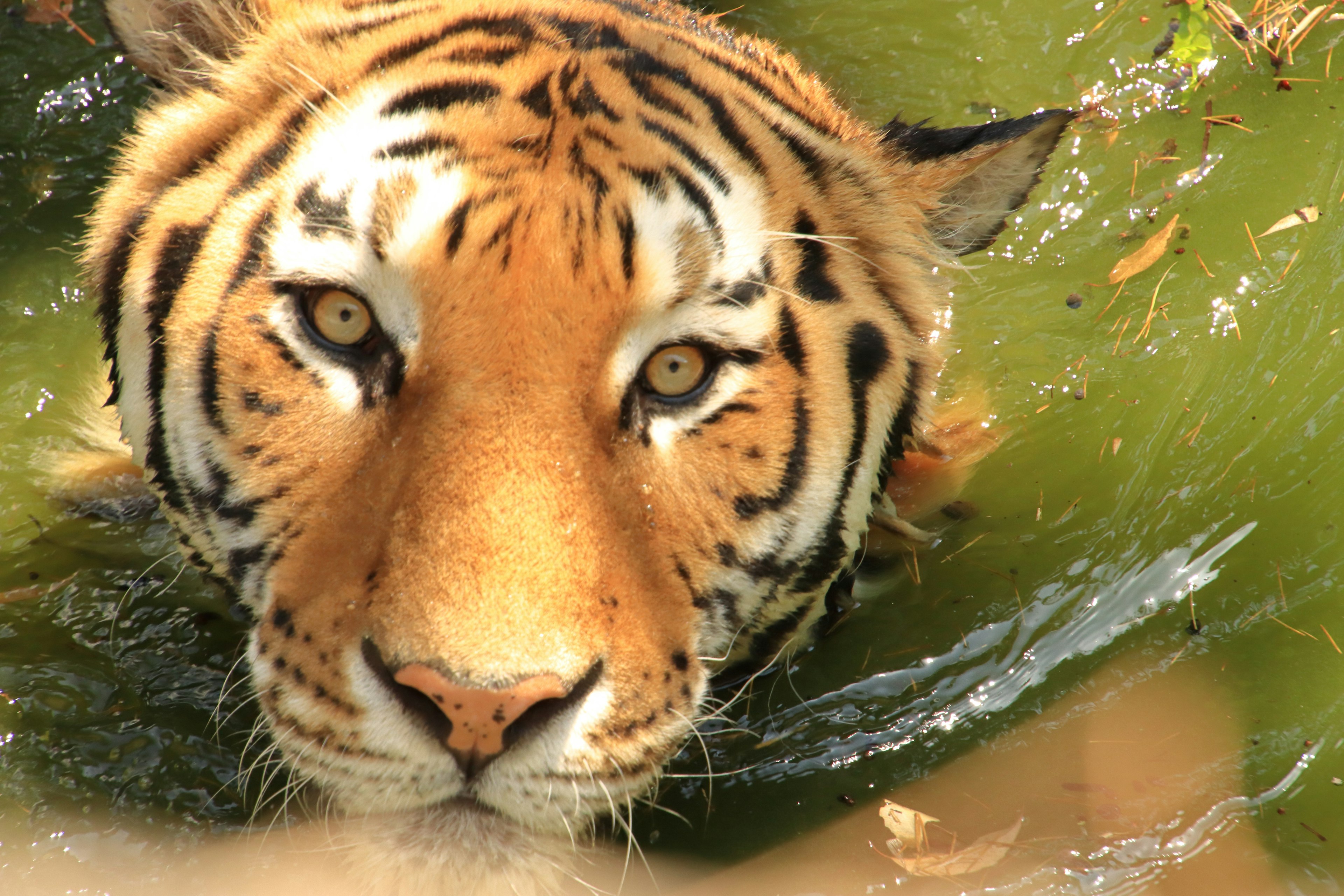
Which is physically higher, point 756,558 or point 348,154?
point 348,154

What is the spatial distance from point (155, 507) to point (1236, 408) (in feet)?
9.06

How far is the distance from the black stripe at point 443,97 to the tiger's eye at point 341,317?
35cm

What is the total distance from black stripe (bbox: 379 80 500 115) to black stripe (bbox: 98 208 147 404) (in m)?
0.54

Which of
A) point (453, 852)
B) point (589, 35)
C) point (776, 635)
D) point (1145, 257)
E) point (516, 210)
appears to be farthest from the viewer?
point (1145, 257)

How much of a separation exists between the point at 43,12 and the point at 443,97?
2.81 m

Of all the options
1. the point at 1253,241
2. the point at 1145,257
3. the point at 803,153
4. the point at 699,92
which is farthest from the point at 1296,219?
the point at 699,92

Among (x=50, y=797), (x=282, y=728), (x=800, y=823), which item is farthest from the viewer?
(x=800, y=823)

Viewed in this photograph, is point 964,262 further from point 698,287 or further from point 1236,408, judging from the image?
point 698,287

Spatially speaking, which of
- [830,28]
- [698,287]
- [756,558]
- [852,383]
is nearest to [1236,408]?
[852,383]

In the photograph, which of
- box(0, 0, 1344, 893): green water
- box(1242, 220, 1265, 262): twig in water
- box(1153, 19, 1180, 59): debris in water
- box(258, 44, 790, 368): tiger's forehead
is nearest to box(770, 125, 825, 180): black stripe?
box(258, 44, 790, 368): tiger's forehead

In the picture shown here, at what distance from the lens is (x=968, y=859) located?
6.95ft

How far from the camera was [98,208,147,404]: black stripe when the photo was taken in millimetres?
2092

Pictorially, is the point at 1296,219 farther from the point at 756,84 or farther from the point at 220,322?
the point at 220,322

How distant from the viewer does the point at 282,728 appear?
67.6 inches
